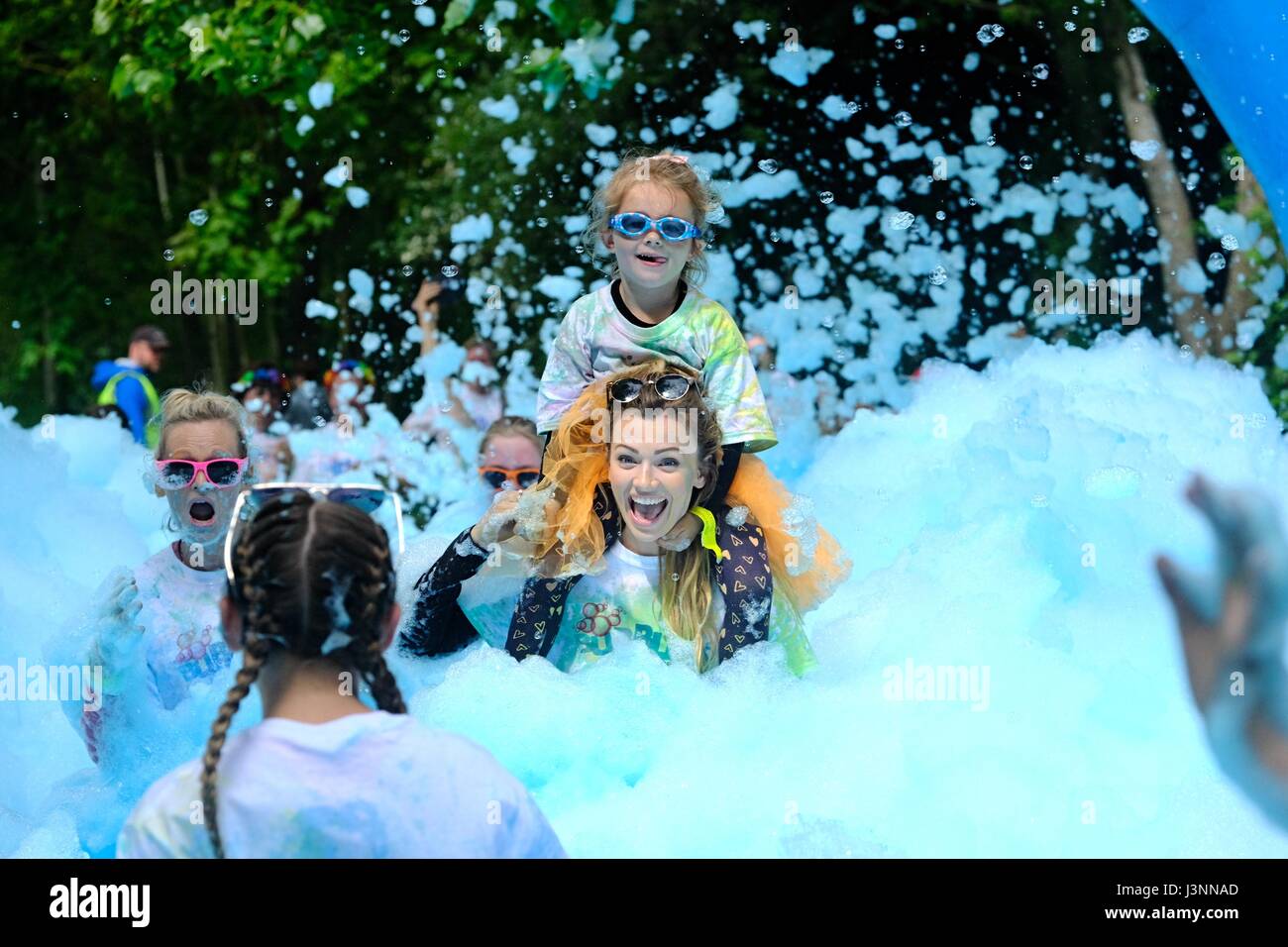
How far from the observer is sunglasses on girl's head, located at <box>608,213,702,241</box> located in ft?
12.7

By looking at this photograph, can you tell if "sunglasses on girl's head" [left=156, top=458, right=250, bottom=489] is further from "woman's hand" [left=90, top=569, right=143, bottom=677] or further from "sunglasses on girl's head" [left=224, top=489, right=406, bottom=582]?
"sunglasses on girl's head" [left=224, top=489, right=406, bottom=582]

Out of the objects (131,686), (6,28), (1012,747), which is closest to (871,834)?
(1012,747)

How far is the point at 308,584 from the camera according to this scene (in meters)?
2.57

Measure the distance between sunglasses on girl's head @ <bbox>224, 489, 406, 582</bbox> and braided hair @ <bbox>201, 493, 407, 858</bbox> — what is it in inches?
2.3

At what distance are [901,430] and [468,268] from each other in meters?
2.54

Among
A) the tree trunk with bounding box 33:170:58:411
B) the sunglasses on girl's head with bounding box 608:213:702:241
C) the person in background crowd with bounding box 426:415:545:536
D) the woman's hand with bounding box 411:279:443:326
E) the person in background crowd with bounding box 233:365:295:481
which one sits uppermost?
the tree trunk with bounding box 33:170:58:411

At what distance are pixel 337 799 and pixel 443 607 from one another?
5.11ft

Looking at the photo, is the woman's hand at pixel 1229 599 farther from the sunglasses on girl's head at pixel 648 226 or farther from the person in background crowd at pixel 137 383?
the person in background crowd at pixel 137 383

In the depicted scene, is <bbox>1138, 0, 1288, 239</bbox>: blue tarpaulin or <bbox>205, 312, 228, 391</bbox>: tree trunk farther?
<bbox>205, 312, 228, 391</bbox>: tree trunk

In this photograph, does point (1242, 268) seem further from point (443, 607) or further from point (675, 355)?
point (443, 607)

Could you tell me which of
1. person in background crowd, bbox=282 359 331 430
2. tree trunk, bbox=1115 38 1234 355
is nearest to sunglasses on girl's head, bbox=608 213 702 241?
person in background crowd, bbox=282 359 331 430

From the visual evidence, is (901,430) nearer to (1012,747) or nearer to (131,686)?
(1012,747)

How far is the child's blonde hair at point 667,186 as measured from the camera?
3.98 metres

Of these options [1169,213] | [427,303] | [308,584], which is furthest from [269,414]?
[308,584]
